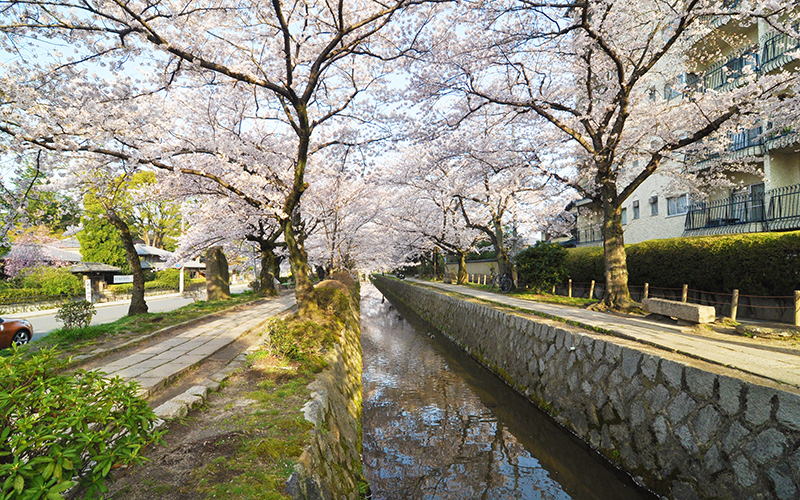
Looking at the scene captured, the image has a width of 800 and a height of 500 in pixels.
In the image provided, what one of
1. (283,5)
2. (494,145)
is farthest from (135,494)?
(494,145)

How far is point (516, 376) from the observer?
8.91m

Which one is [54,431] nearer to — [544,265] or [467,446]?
[467,446]

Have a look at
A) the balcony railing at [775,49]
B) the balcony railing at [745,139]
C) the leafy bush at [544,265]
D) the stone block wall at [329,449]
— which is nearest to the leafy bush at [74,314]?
the stone block wall at [329,449]

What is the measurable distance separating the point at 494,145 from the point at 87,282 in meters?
24.9

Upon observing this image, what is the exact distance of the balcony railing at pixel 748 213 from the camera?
12898 millimetres

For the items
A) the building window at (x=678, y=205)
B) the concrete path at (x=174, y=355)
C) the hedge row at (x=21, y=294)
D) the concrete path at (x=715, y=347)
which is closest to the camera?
the concrete path at (x=715, y=347)

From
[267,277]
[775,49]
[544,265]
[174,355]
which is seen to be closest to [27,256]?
[267,277]

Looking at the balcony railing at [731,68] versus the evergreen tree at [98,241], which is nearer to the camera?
the balcony railing at [731,68]

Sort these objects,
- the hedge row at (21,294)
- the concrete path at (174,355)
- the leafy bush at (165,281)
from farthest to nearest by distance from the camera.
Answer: the leafy bush at (165,281) < the hedge row at (21,294) < the concrete path at (174,355)

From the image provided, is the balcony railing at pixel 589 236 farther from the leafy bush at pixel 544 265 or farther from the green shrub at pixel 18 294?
the green shrub at pixel 18 294

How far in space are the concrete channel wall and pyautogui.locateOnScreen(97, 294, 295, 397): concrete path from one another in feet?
21.6

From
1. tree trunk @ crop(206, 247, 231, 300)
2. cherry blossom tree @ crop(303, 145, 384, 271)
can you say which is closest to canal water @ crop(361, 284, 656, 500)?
cherry blossom tree @ crop(303, 145, 384, 271)

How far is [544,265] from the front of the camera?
50.0 ft

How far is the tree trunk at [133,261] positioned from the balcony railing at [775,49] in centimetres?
2310
